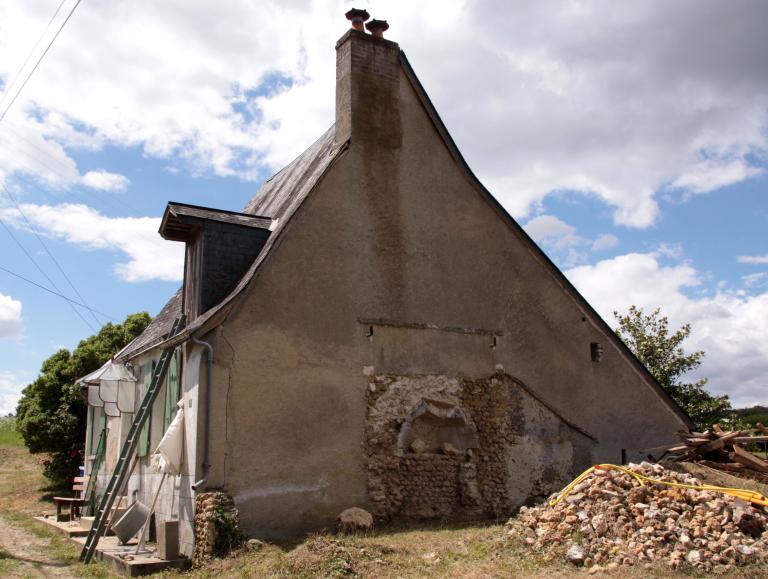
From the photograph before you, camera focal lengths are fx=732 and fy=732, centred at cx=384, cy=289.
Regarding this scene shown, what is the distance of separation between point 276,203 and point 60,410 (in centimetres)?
1250

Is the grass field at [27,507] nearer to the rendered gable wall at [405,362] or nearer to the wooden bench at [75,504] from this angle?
the wooden bench at [75,504]

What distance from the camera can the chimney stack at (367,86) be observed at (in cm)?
1331

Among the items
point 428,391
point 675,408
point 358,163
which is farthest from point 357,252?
point 675,408

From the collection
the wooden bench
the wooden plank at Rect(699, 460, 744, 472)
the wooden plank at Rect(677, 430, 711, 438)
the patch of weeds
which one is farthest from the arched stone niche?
the wooden bench

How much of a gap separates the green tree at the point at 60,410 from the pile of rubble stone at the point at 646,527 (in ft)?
55.2

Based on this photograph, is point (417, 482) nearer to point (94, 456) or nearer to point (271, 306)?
point (271, 306)

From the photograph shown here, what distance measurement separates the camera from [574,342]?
14.9m

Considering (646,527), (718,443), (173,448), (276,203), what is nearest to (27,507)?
(173,448)

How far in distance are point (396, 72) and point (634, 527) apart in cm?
898

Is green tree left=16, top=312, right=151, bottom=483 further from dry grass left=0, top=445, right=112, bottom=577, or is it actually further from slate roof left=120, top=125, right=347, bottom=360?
slate roof left=120, top=125, right=347, bottom=360

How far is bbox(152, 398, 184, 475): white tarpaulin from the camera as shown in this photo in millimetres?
11016

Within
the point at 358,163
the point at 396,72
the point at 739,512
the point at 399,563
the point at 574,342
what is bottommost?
the point at 399,563

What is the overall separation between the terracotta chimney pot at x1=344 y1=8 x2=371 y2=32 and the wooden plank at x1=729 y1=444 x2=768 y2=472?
1041cm

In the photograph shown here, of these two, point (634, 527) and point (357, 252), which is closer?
point (634, 527)
